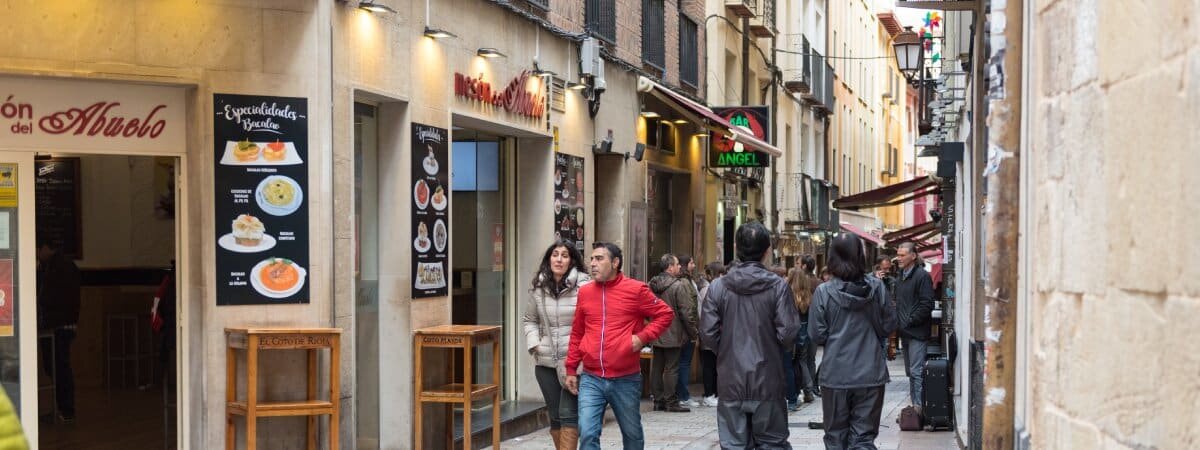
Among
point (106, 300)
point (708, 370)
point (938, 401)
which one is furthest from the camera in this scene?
point (708, 370)

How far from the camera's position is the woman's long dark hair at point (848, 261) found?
890 cm

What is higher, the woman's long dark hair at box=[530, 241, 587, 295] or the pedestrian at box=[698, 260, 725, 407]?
the woman's long dark hair at box=[530, 241, 587, 295]

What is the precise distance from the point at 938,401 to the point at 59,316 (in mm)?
7642

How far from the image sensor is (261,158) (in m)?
9.38

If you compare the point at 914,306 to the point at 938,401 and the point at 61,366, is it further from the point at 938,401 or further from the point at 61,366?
the point at 61,366

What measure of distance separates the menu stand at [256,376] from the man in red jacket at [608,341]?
1601 millimetres

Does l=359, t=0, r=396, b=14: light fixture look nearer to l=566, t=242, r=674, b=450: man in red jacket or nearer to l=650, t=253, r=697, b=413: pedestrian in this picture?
l=566, t=242, r=674, b=450: man in red jacket

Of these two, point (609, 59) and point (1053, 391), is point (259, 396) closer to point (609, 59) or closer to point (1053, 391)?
point (1053, 391)

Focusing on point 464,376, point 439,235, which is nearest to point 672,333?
point 439,235

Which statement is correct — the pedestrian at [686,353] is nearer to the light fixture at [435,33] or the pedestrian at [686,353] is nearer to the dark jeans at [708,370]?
the dark jeans at [708,370]

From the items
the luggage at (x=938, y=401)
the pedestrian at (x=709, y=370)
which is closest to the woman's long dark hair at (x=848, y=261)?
the luggage at (x=938, y=401)

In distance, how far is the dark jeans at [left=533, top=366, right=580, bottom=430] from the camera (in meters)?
9.41

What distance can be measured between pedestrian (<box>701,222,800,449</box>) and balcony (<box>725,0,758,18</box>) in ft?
53.0

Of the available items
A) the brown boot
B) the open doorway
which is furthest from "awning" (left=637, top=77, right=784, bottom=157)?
the brown boot
